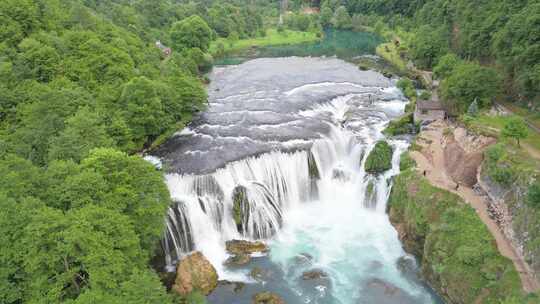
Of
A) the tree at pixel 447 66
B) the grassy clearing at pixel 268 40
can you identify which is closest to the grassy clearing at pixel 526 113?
the tree at pixel 447 66

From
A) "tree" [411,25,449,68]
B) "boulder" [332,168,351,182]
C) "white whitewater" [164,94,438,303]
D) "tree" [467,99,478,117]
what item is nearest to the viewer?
"white whitewater" [164,94,438,303]

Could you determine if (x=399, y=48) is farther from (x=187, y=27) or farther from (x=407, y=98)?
(x=187, y=27)

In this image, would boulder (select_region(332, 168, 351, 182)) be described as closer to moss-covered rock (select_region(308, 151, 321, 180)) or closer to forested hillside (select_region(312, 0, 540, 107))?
moss-covered rock (select_region(308, 151, 321, 180))

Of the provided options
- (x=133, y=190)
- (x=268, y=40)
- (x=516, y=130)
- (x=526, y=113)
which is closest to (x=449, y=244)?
(x=516, y=130)

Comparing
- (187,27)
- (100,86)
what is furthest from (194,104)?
(187,27)

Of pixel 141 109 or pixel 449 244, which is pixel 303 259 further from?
pixel 141 109

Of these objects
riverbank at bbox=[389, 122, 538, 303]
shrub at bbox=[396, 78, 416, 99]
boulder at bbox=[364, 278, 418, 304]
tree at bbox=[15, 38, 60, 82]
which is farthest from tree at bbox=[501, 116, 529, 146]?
tree at bbox=[15, 38, 60, 82]
